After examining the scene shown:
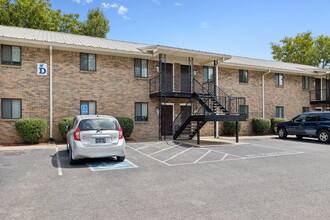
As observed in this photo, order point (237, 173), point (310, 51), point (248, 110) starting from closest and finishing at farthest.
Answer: point (237, 173), point (248, 110), point (310, 51)

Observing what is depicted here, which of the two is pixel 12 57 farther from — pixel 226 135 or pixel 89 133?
pixel 226 135

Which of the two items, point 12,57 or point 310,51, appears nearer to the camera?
point 12,57

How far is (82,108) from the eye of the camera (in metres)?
13.3

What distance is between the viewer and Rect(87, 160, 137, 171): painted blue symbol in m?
7.07

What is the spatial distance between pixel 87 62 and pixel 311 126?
46.1 feet

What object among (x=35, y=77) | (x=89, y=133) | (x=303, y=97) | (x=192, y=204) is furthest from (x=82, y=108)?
(x=303, y=97)

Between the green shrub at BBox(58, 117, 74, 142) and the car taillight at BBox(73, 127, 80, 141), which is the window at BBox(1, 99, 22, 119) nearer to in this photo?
the green shrub at BBox(58, 117, 74, 142)

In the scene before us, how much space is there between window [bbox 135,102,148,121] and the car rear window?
6.99 m

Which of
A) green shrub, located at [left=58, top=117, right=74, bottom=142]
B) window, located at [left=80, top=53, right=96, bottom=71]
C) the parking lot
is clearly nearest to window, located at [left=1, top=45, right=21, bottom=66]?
window, located at [left=80, top=53, right=96, bottom=71]

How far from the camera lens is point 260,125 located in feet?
60.1

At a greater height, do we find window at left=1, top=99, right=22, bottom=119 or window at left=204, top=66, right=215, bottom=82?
window at left=204, top=66, right=215, bottom=82

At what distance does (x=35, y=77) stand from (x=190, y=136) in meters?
9.53

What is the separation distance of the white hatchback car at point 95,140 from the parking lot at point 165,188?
1.36 ft

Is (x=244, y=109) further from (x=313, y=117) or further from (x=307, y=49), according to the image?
(x=307, y=49)
